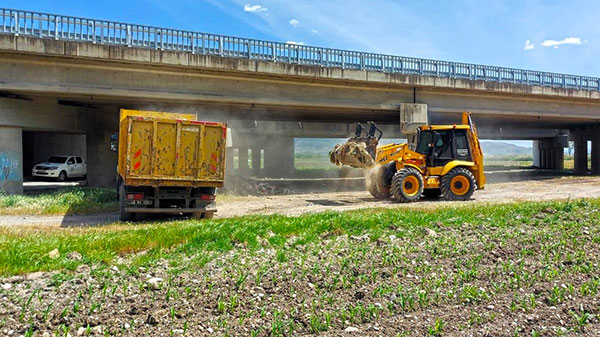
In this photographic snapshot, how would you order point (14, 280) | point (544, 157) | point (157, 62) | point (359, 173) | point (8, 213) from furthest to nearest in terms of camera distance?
point (544, 157) < point (359, 173) < point (157, 62) < point (8, 213) < point (14, 280)

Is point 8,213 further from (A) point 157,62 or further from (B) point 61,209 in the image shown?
(A) point 157,62

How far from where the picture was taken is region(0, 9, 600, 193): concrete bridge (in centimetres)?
1669

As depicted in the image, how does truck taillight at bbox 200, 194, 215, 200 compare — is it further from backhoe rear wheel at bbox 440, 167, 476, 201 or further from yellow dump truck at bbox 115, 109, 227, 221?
backhoe rear wheel at bbox 440, 167, 476, 201

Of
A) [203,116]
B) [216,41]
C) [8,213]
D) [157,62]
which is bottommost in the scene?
[8,213]

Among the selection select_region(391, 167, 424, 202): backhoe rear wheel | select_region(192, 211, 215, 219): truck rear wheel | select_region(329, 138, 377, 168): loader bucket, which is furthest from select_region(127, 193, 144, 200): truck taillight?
select_region(391, 167, 424, 202): backhoe rear wheel

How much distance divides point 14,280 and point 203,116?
1947cm

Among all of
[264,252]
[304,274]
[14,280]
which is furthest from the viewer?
[264,252]

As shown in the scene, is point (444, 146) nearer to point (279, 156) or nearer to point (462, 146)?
point (462, 146)

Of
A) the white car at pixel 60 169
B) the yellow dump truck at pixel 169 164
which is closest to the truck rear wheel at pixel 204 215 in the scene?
the yellow dump truck at pixel 169 164

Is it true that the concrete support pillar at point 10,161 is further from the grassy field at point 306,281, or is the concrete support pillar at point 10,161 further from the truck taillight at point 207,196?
the truck taillight at point 207,196

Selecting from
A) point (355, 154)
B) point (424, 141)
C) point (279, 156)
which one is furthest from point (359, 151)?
point (279, 156)

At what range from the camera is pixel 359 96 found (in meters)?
22.9

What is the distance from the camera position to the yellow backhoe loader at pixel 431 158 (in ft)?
50.7

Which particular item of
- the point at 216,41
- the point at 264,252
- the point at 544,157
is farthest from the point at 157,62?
the point at 544,157
